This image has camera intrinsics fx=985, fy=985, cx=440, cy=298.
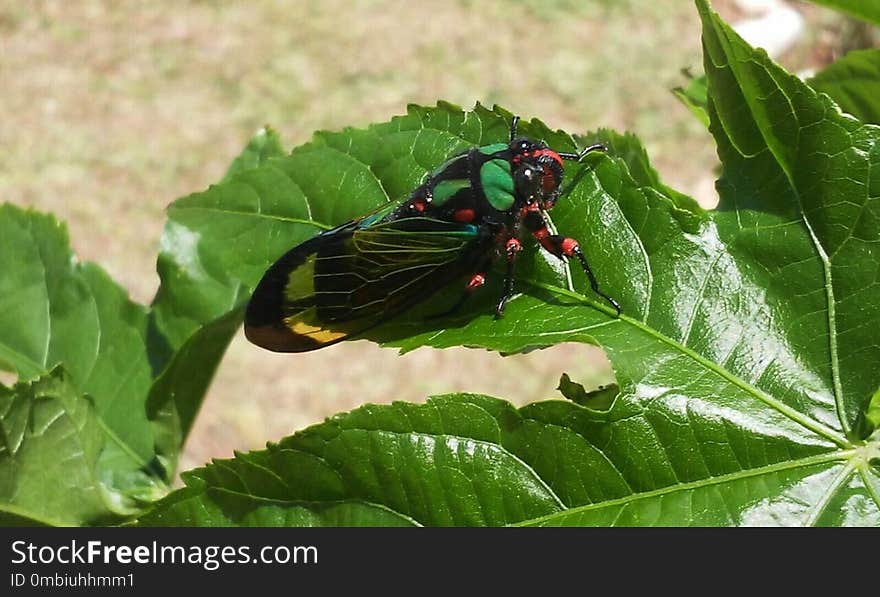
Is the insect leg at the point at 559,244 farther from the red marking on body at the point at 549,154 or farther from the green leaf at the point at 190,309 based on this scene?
the green leaf at the point at 190,309

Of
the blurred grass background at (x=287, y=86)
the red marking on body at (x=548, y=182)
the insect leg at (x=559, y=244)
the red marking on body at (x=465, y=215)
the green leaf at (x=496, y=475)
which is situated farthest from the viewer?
the blurred grass background at (x=287, y=86)

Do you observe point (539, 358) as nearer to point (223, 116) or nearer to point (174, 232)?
point (223, 116)

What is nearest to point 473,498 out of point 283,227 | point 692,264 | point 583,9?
point 692,264

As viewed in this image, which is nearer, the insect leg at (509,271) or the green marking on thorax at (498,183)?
the insect leg at (509,271)

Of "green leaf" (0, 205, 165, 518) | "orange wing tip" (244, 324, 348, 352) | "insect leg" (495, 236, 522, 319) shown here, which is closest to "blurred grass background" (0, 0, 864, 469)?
"green leaf" (0, 205, 165, 518)

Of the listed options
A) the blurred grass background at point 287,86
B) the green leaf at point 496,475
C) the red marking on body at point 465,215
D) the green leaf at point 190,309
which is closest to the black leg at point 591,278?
the green leaf at point 496,475
